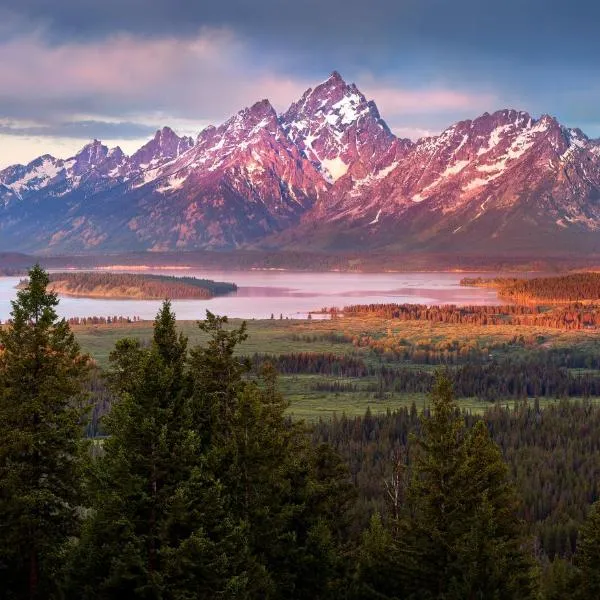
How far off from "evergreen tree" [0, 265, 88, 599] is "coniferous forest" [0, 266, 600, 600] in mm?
74

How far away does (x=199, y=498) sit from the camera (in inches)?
1304

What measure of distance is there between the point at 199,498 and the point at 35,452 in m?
8.69

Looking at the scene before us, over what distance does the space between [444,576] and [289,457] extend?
8.66 meters

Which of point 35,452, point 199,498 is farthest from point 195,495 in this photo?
point 35,452

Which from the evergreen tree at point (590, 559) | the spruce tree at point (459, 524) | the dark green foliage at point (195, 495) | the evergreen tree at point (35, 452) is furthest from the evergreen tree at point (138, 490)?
the evergreen tree at point (590, 559)

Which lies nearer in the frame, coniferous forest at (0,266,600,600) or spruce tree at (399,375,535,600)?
coniferous forest at (0,266,600,600)

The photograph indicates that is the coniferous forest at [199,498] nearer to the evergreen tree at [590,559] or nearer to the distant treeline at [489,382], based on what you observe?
the evergreen tree at [590,559]

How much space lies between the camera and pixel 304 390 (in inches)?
6781

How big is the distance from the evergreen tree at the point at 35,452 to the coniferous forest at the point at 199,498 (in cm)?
7

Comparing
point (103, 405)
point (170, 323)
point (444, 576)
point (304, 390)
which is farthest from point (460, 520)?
point (304, 390)

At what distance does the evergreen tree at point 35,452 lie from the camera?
36.8 meters

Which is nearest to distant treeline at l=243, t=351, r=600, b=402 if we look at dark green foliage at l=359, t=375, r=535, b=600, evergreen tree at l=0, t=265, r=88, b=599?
dark green foliage at l=359, t=375, r=535, b=600

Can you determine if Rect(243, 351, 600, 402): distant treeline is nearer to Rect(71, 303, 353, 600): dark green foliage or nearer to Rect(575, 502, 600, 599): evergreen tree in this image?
Rect(575, 502, 600, 599): evergreen tree

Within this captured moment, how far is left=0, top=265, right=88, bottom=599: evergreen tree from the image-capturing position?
36.8 metres
